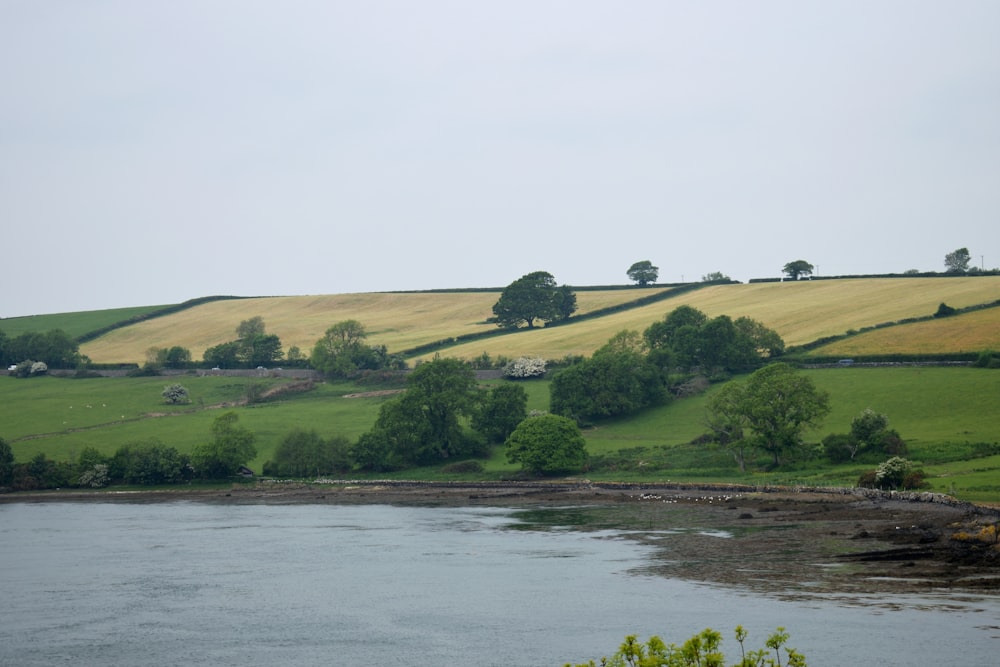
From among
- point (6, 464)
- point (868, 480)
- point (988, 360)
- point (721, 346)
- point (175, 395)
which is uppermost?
point (721, 346)

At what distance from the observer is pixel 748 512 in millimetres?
77375

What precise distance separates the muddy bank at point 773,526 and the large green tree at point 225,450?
17.2 feet

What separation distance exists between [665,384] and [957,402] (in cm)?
3166

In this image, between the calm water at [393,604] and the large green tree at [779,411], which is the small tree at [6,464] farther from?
the large green tree at [779,411]

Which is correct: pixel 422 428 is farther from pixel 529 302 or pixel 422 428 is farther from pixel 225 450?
pixel 529 302

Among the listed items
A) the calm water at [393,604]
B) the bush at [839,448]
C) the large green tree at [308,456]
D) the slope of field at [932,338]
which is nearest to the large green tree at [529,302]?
the slope of field at [932,338]

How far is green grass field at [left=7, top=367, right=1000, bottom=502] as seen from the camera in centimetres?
8669

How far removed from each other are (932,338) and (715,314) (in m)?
43.2

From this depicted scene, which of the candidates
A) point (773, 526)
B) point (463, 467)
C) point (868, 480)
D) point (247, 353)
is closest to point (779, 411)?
point (868, 480)

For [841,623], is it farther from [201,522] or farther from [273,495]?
[273,495]

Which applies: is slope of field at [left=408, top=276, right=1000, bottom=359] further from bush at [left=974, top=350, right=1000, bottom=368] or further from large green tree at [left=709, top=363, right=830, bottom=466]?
large green tree at [left=709, top=363, right=830, bottom=466]

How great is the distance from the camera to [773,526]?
230 feet

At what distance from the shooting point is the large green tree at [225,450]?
110188 mm

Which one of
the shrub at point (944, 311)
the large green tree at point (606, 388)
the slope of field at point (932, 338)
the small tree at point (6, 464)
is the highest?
the shrub at point (944, 311)
